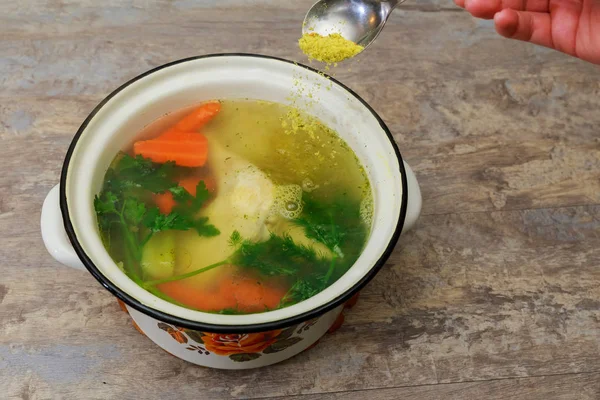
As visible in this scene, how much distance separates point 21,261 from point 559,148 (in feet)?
4.80

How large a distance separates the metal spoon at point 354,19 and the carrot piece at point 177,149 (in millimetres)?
356

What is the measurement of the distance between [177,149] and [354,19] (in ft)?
1.61

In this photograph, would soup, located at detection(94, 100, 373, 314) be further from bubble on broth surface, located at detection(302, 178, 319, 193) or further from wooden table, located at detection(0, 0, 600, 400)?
wooden table, located at detection(0, 0, 600, 400)

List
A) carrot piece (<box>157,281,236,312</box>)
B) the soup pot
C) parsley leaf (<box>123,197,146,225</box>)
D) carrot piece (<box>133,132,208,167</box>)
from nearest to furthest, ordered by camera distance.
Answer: the soup pot < carrot piece (<box>157,281,236,312</box>) < parsley leaf (<box>123,197,146,225</box>) < carrot piece (<box>133,132,208,167</box>)

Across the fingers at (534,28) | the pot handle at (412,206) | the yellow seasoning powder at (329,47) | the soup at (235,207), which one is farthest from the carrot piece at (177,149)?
the fingers at (534,28)

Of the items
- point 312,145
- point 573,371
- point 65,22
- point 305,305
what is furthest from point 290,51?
point 573,371

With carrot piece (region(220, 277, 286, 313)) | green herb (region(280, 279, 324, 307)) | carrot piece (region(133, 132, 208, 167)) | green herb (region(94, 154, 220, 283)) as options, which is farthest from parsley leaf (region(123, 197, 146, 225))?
green herb (region(280, 279, 324, 307))

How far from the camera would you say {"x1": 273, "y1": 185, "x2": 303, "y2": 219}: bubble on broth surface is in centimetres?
142

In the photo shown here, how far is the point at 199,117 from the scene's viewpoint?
153 cm

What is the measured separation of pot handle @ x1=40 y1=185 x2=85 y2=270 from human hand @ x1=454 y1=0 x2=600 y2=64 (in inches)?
40.6

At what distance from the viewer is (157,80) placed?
57.3 inches

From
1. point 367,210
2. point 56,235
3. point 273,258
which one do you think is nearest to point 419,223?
point 367,210

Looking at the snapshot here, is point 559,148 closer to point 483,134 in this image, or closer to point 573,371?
point 483,134

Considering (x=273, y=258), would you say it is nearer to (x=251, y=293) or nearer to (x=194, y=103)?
(x=251, y=293)
